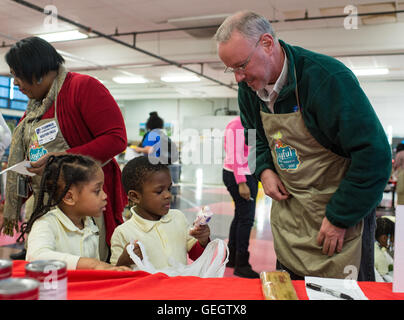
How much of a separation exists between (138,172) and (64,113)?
0.40m

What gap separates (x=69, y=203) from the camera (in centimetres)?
141

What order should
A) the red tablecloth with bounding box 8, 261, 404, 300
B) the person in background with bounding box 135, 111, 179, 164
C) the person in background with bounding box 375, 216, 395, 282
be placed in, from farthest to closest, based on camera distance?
the person in background with bounding box 135, 111, 179, 164, the person in background with bounding box 375, 216, 395, 282, the red tablecloth with bounding box 8, 261, 404, 300

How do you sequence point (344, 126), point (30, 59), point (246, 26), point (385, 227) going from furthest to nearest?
point (385, 227) < point (30, 59) < point (246, 26) < point (344, 126)

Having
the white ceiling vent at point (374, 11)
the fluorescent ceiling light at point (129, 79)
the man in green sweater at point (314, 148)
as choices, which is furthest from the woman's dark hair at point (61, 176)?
the fluorescent ceiling light at point (129, 79)

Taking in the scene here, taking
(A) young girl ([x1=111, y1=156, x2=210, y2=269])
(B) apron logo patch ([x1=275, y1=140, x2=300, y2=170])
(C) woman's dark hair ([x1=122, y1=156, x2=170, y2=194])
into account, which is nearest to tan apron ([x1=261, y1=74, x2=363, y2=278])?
(B) apron logo patch ([x1=275, y1=140, x2=300, y2=170])

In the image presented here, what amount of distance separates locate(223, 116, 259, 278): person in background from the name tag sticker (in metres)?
1.95

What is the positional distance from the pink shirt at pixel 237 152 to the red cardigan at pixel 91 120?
1.76 metres

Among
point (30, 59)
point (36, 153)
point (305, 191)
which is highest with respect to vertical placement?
point (30, 59)

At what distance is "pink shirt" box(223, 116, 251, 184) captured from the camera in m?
3.36

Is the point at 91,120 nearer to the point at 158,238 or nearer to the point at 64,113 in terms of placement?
the point at 64,113

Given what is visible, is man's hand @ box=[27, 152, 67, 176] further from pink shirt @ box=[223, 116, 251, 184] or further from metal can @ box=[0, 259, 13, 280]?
pink shirt @ box=[223, 116, 251, 184]

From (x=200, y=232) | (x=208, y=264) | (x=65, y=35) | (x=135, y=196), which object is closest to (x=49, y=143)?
(x=135, y=196)

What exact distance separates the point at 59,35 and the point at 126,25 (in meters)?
1.48

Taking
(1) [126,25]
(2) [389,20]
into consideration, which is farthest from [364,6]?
(1) [126,25]
